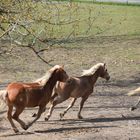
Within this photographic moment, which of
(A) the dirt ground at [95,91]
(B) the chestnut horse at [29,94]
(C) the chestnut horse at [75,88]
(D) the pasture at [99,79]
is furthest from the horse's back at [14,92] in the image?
(C) the chestnut horse at [75,88]

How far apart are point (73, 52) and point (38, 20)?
11.1 meters

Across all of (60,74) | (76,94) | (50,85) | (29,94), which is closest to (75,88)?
(76,94)

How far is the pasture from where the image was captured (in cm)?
1071

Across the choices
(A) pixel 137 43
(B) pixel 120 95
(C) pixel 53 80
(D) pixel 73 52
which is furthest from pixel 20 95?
(A) pixel 137 43

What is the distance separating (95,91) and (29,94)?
4.86 metres

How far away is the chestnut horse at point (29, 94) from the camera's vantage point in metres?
10.2

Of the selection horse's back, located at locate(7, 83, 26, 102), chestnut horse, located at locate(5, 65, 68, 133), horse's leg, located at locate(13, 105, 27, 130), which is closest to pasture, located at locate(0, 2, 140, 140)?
horse's leg, located at locate(13, 105, 27, 130)

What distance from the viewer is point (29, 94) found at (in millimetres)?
10453

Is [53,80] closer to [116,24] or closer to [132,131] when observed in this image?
[132,131]

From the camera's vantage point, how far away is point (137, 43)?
25375mm

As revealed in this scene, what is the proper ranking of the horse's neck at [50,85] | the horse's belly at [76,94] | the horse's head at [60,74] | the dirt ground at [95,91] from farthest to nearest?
the horse's belly at [76,94]
the horse's head at [60,74]
the horse's neck at [50,85]
the dirt ground at [95,91]

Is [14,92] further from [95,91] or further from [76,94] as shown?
[95,91]

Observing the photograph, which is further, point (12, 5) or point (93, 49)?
point (93, 49)

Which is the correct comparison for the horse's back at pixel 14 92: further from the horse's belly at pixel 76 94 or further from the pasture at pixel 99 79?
the horse's belly at pixel 76 94
